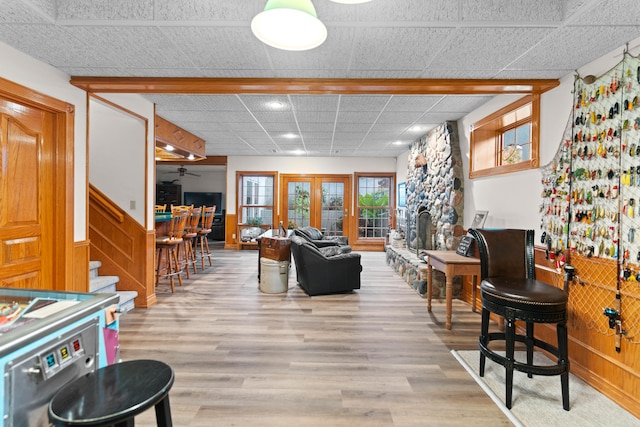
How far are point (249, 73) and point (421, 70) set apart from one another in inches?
56.6

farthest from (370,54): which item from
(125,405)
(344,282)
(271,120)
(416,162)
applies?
(416,162)

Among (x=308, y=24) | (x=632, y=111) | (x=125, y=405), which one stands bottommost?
(x=125, y=405)

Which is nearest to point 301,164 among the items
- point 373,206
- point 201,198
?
point 373,206

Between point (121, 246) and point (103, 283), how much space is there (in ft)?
1.68

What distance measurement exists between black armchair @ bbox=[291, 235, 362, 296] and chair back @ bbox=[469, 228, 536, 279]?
2.28 m

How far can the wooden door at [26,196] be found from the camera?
2.34 meters

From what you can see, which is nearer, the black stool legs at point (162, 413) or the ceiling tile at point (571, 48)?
the black stool legs at point (162, 413)

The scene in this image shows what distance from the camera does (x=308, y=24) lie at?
5.16 feet

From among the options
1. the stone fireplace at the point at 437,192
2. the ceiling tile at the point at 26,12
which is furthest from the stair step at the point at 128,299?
the stone fireplace at the point at 437,192

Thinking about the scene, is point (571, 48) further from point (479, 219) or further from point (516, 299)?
point (479, 219)

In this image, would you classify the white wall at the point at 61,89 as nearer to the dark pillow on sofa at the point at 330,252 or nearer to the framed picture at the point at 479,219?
the dark pillow on sofa at the point at 330,252

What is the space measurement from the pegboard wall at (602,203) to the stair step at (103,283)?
453 centimetres

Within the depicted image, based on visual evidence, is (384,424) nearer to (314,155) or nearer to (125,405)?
(125,405)

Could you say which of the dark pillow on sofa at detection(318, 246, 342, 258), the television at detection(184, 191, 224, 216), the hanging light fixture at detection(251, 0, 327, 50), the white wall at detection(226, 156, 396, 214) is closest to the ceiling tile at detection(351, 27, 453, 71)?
the hanging light fixture at detection(251, 0, 327, 50)
